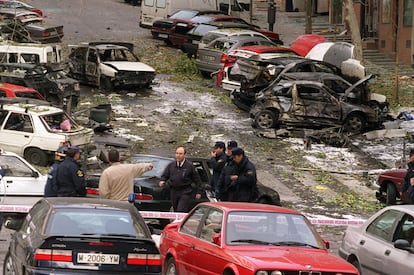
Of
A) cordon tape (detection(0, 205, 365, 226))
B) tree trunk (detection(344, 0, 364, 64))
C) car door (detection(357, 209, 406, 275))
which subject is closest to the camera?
car door (detection(357, 209, 406, 275))

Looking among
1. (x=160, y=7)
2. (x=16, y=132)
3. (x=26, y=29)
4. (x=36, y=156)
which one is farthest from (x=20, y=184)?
(x=160, y=7)

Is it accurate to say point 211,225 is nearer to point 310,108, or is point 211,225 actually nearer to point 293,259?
point 293,259

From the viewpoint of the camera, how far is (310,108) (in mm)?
29250

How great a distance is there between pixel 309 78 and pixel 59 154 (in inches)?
574

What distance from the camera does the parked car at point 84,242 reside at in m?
11.3

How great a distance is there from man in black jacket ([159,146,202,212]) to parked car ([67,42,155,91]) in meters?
17.1

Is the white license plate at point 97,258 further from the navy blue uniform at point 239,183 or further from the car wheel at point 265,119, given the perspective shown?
the car wheel at point 265,119

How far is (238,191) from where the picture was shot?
1692 centimetres

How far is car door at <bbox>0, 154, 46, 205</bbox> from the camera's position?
62.4ft

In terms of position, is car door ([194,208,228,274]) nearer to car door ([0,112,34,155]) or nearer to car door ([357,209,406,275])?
car door ([357,209,406,275])

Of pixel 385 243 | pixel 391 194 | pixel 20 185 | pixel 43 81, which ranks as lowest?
pixel 391 194

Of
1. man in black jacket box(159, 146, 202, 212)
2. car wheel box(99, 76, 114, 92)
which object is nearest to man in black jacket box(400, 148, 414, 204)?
man in black jacket box(159, 146, 202, 212)

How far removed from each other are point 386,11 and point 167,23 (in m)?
8.75

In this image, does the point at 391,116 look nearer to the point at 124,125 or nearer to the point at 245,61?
the point at 245,61
